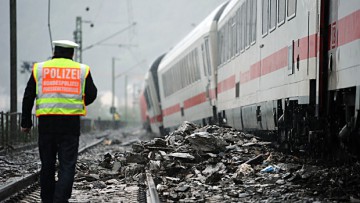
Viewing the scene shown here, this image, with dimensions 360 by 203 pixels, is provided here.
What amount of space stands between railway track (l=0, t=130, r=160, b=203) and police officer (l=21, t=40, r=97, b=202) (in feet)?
3.39

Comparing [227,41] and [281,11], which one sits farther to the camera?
[227,41]

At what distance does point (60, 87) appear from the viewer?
6902 mm

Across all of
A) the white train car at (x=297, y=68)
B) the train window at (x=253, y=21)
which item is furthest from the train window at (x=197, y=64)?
the train window at (x=253, y=21)

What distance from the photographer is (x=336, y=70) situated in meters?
8.22

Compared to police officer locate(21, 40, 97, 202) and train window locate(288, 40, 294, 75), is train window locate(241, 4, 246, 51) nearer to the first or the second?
train window locate(288, 40, 294, 75)

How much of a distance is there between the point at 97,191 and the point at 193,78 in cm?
1332

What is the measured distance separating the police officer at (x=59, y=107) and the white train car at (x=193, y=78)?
11.8m

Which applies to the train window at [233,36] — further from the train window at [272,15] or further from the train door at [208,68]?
the train window at [272,15]

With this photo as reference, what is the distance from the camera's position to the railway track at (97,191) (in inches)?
320

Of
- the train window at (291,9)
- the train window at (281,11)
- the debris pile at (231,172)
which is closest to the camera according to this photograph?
the debris pile at (231,172)

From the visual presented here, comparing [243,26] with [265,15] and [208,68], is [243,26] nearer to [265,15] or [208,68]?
[265,15]

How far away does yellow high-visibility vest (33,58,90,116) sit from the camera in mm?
6855

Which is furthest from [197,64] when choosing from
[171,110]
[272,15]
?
[272,15]

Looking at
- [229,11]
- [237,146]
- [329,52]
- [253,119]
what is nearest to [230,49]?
[229,11]
